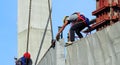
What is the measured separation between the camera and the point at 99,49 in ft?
25.6

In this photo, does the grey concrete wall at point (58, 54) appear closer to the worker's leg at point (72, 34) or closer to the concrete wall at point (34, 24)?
the worker's leg at point (72, 34)

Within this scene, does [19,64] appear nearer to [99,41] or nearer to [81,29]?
[81,29]

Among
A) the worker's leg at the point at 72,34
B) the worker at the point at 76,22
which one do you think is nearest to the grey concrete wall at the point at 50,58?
the worker's leg at the point at 72,34

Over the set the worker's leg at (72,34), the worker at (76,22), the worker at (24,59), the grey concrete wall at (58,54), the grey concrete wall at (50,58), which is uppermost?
the worker at (76,22)

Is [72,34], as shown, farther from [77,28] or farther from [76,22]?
[76,22]

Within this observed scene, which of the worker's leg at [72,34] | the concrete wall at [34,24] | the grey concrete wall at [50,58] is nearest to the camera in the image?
the grey concrete wall at [50,58]

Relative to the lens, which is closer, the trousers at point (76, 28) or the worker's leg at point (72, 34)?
the worker's leg at point (72, 34)

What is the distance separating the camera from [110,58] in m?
7.58

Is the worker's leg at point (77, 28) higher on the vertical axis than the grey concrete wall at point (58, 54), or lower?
higher

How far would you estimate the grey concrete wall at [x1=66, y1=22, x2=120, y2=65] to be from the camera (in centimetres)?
745

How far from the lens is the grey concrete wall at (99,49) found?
Answer: 7449 millimetres

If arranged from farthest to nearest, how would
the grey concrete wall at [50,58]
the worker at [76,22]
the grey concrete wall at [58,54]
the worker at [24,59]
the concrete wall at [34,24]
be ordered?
1. the concrete wall at [34,24]
2. the worker at [24,59]
3. the worker at [76,22]
4. the grey concrete wall at [50,58]
5. the grey concrete wall at [58,54]

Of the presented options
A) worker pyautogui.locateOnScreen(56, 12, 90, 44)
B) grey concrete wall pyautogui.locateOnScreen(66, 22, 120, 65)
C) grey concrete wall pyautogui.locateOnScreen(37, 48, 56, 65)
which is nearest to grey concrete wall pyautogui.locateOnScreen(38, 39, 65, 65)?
grey concrete wall pyautogui.locateOnScreen(37, 48, 56, 65)

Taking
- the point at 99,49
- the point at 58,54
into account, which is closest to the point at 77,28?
the point at 58,54
